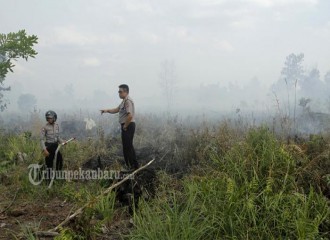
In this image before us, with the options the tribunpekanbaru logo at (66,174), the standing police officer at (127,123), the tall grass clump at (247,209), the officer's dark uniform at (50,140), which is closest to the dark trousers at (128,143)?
the standing police officer at (127,123)

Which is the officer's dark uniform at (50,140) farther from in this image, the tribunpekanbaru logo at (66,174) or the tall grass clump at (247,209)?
the tall grass clump at (247,209)

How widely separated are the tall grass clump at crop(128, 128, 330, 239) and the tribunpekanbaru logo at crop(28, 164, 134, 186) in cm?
218

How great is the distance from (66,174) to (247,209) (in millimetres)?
4289

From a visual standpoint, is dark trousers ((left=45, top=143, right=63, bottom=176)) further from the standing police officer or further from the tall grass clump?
the tall grass clump

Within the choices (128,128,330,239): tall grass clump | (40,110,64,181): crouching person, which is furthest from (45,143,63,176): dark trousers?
(128,128,330,239): tall grass clump

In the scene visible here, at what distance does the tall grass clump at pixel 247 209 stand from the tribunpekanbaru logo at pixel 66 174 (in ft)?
7.16

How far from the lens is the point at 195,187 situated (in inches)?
164

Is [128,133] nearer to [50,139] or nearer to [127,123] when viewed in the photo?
[127,123]

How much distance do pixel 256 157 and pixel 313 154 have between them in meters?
1.21

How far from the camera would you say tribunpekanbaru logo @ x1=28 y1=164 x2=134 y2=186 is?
20.4 feet

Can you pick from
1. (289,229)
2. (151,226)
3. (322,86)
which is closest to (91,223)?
(151,226)

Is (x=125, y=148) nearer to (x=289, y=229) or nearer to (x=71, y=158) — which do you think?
(x=71, y=158)

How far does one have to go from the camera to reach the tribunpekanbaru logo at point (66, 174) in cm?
621

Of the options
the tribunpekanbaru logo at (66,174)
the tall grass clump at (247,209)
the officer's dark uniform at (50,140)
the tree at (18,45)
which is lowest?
the tribunpekanbaru logo at (66,174)
